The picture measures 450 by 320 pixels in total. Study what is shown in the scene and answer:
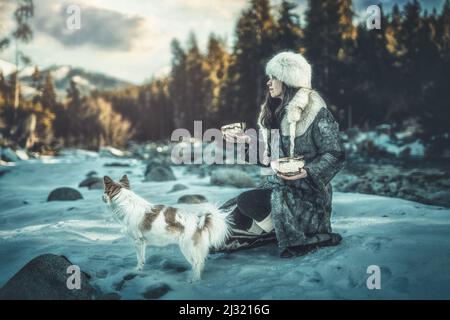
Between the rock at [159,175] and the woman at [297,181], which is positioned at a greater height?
the woman at [297,181]

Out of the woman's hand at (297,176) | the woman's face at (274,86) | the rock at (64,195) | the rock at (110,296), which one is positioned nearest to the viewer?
the rock at (110,296)

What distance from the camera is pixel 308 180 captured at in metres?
3.78

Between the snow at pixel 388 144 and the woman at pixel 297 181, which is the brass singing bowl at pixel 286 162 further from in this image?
the snow at pixel 388 144

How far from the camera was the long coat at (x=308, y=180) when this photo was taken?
3738 mm

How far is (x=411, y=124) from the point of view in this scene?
2603 cm

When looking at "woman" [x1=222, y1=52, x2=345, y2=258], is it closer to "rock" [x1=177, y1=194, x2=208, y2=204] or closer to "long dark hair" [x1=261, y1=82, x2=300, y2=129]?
"long dark hair" [x1=261, y1=82, x2=300, y2=129]

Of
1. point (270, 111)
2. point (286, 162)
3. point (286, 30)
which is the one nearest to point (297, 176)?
point (286, 162)

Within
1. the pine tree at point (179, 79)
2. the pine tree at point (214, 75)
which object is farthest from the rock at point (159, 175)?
the pine tree at point (179, 79)

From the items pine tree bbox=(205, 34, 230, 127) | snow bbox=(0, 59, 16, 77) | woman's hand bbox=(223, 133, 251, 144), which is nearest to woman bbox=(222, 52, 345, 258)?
woman's hand bbox=(223, 133, 251, 144)

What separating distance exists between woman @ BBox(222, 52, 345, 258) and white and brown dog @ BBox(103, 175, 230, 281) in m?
0.51

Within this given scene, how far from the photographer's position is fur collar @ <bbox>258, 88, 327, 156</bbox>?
12.5ft

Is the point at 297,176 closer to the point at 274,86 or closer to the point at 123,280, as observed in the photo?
the point at 274,86

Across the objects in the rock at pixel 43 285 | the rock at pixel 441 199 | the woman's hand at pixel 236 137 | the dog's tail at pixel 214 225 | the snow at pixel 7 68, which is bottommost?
the rock at pixel 43 285
